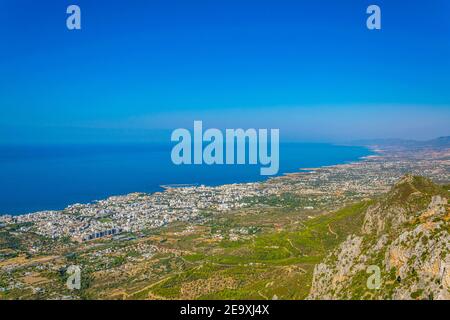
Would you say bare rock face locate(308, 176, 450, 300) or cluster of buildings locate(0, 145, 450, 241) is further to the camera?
cluster of buildings locate(0, 145, 450, 241)

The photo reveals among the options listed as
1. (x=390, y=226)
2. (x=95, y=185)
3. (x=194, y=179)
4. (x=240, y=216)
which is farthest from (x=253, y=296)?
(x=194, y=179)

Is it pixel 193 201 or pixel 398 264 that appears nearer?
pixel 398 264

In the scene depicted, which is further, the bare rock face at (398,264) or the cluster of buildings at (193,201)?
the cluster of buildings at (193,201)

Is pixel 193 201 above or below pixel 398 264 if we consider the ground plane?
below

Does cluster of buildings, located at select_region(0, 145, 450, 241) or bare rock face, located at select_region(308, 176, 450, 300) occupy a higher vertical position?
bare rock face, located at select_region(308, 176, 450, 300)

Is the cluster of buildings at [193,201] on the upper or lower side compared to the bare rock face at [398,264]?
lower

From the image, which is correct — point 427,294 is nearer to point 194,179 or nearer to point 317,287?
point 317,287

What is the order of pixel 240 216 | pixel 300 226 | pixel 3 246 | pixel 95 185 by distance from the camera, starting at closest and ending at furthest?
pixel 3 246, pixel 300 226, pixel 240 216, pixel 95 185
